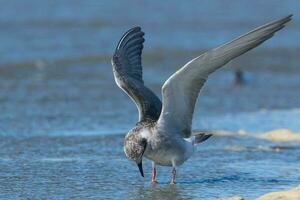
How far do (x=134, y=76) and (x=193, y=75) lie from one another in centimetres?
146

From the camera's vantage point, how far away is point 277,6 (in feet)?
73.7

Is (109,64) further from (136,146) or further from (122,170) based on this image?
(136,146)

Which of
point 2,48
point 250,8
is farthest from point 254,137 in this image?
point 250,8

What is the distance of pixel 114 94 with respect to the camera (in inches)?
496

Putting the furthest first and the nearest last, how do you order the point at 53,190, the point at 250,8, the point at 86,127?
the point at 250,8 → the point at 86,127 → the point at 53,190

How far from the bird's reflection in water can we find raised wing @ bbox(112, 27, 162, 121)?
2.23 feet

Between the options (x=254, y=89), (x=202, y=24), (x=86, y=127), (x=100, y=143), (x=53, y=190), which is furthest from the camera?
(x=202, y=24)

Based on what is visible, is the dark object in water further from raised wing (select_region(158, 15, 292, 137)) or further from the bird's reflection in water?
the bird's reflection in water

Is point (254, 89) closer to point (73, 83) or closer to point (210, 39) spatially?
point (73, 83)

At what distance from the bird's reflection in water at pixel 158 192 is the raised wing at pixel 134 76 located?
2.23ft

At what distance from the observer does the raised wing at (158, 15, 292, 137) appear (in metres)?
7.24

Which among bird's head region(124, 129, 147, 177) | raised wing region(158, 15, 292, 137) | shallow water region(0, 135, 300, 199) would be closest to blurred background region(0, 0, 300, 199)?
shallow water region(0, 135, 300, 199)

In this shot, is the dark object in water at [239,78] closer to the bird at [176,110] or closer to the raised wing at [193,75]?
the bird at [176,110]

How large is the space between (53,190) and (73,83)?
20.4 ft
